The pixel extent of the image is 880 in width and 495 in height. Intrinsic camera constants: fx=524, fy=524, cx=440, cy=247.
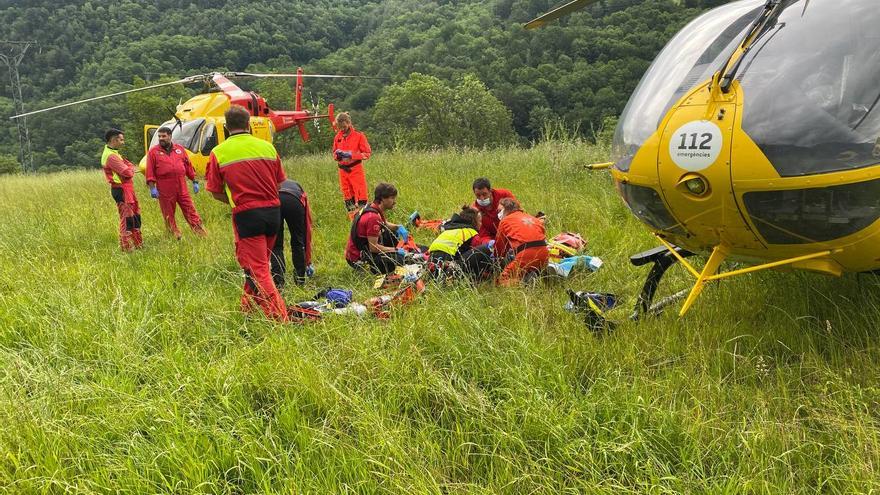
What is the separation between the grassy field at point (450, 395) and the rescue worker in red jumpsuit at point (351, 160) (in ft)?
14.0

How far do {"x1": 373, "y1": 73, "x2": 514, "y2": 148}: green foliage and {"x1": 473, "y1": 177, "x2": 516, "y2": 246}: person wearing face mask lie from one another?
3417 centimetres

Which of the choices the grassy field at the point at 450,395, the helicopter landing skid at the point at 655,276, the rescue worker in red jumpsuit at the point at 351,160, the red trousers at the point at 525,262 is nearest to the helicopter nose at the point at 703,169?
the grassy field at the point at 450,395

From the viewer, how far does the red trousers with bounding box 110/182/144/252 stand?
6.88 m

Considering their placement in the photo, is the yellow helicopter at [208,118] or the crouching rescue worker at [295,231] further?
the yellow helicopter at [208,118]

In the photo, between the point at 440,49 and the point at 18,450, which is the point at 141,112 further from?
the point at 18,450

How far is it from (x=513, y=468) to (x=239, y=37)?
171 ft

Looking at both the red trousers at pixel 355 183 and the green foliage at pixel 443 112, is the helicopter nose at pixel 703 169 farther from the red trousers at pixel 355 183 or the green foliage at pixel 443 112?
the green foliage at pixel 443 112

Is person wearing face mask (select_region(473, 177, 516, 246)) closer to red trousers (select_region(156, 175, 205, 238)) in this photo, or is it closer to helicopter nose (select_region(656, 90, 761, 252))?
helicopter nose (select_region(656, 90, 761, 252))

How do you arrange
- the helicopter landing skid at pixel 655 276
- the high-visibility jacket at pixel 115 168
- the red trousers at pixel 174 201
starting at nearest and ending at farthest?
1. the helicopter landing skid at pixel 655 276
2. the high-visibility jacket at pixel 115 168
3. the red trousers at pixel 174 201

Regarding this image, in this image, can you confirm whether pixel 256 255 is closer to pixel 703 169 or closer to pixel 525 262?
pixel 525 262

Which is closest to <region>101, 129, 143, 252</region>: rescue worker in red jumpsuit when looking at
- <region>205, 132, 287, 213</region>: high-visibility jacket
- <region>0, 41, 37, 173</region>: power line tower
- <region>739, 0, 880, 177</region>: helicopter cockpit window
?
<region>205, 132, 287, 213</region>: high-visibility jacket

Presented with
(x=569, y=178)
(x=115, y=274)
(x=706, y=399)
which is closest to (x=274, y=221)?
(x=115, y=274)

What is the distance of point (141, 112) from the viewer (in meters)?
34.8

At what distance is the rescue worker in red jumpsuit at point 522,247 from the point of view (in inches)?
177
